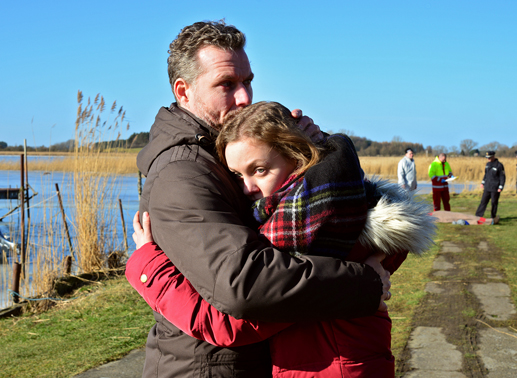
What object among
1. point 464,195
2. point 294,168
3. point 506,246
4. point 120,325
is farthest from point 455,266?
point 464,195

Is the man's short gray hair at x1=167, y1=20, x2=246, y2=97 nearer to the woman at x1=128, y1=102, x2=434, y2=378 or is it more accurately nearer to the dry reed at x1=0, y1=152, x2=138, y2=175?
the woman at x1=128, y1=102, x2=434, y2=378

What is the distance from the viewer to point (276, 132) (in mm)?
1442

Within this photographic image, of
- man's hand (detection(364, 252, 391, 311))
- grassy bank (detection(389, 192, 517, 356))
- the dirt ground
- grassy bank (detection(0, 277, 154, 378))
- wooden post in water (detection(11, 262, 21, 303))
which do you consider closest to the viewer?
man's hand (detection(364, 252, 391, 311))

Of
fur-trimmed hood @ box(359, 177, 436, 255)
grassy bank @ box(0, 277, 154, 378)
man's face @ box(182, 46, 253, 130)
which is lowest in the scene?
grassy bank @ box(0, 277, 154, 378)

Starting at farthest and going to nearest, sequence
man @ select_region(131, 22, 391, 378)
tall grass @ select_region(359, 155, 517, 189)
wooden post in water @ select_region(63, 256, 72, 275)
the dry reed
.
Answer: tall grass @ select_region(359, 155, 517, 189) < the dry reed < wooden post in water @ select_region(63, 256, 72, 275) < man @ select_region(131, 22, 391, 378)

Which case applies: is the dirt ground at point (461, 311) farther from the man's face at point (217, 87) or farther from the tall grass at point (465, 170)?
the tall grass at point (465, 170)

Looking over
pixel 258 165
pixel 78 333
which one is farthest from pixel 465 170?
pixel 258 165

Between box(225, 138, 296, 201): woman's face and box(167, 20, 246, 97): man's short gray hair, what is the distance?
0.38 meters

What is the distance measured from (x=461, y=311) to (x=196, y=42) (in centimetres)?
413

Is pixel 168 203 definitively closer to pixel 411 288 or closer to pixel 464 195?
pixel 411 288

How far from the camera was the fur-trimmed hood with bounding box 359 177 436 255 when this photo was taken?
1.40 meters

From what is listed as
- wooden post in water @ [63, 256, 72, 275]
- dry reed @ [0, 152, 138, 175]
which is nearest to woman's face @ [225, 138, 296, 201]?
wooden post in water @ [63, 256, 72, 275]

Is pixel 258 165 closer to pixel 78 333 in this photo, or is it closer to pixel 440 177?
pixel 78 333

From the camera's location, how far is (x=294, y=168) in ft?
4.96
